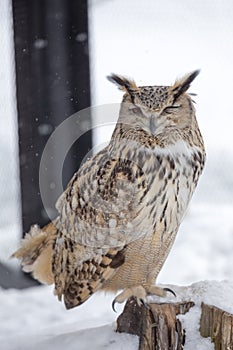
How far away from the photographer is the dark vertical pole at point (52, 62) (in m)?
1.36

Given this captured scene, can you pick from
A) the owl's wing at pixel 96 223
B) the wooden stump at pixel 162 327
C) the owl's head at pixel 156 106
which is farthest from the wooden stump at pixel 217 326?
the owl's head at pixel 156 106

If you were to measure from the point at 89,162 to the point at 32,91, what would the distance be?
26 centimetres

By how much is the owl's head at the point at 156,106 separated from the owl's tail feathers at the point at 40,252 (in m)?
0.23

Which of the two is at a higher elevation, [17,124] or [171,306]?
[17,124]

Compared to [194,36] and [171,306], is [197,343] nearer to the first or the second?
[171,306]

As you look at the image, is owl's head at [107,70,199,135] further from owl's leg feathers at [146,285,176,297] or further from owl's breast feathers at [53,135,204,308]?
owl's leg feathers at [146,285,176,297]

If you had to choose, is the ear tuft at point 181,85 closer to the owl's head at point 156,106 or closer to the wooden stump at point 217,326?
the owl's head at point 156,106

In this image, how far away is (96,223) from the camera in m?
1.15

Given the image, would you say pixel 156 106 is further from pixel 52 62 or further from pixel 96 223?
pixel 52 62

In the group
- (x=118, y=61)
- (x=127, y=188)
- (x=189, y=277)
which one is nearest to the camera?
(x=127, y=188)

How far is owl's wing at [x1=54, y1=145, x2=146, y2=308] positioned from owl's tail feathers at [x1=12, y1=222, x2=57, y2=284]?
33 millimetres

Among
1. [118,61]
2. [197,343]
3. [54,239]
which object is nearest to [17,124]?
[118,61]

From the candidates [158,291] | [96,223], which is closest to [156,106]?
[96,223]

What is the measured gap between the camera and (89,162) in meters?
1.19
